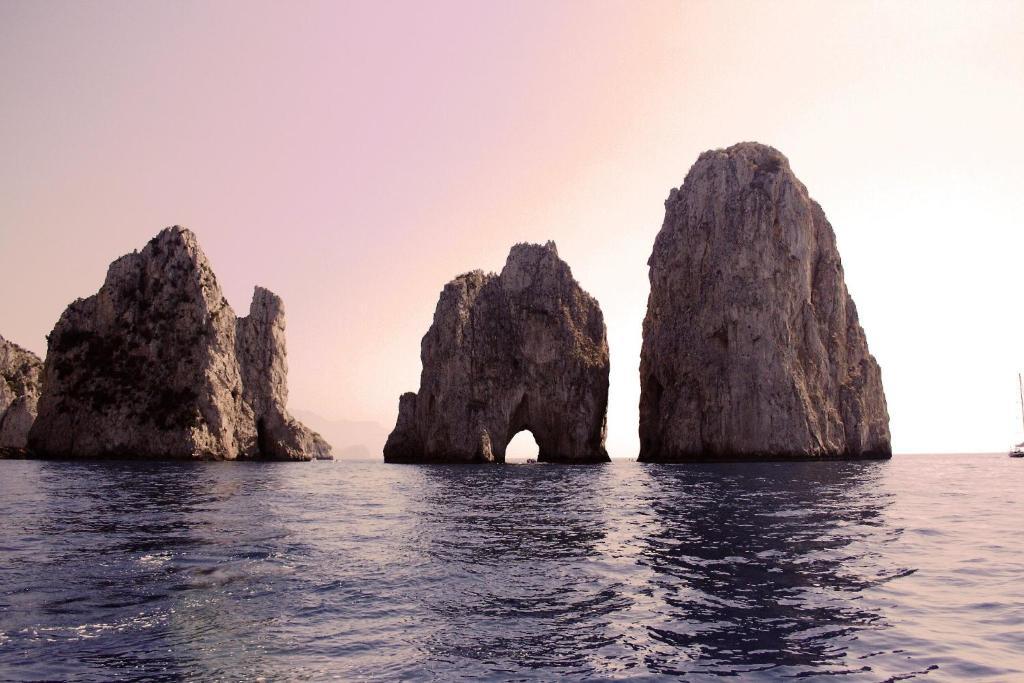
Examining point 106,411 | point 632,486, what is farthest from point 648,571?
point 106,411

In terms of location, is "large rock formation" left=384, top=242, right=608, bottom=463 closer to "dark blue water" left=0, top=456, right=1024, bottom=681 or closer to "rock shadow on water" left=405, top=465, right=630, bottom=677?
"rock shadow on water" left=405, top=465, right=630, bottom=677

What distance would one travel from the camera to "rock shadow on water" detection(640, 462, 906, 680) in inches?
338

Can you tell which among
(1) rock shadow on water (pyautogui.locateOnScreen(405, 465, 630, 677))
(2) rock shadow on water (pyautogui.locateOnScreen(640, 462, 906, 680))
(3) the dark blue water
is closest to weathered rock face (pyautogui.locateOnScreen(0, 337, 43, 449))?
(3) the dark blue water

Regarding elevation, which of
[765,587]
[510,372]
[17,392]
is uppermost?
[510,372]

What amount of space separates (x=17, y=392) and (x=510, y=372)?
86.2 m

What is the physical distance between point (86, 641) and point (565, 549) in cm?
1093

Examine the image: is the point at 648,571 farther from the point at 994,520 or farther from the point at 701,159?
the point at 701,159

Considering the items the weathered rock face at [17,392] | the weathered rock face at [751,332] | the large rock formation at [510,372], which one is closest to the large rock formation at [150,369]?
the weathered rock face at [17,392]

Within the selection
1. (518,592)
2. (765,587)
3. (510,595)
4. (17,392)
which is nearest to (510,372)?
(765,587)

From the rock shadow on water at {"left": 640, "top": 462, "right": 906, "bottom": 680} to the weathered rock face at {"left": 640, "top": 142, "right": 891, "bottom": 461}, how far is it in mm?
58008

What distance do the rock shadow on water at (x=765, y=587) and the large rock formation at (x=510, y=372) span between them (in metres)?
62.7

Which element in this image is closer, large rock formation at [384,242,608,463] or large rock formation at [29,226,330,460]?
large rock formation at [29,226,330,460]

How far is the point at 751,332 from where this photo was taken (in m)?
84.3

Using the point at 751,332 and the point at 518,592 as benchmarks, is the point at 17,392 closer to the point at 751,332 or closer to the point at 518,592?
the point at 751,332
